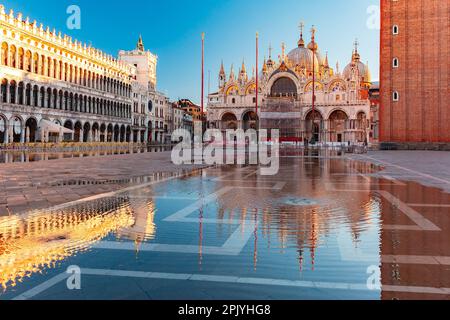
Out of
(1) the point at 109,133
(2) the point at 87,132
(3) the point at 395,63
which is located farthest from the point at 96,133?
(3) the point at 395,63

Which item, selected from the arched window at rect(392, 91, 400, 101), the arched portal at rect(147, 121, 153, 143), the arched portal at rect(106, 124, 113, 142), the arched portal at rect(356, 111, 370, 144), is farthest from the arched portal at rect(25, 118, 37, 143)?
the arched portal at rect(356, 111, 370, 144)

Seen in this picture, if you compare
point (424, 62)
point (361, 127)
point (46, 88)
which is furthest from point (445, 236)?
point (361, 127)

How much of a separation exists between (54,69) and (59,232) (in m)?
54.9

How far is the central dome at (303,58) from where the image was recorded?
91194 millimetres

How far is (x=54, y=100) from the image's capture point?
180ft

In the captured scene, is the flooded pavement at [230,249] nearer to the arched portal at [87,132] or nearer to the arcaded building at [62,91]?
the arcaded building at [62,91]

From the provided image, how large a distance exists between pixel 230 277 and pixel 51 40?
57.9m

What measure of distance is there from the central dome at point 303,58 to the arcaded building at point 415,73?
43.8 metres

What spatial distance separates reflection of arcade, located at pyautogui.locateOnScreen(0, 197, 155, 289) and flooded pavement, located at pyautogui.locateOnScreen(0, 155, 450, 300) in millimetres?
16

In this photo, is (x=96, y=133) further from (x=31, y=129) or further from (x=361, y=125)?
(x=361, y=125)

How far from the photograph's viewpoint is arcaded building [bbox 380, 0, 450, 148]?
44.9 metres

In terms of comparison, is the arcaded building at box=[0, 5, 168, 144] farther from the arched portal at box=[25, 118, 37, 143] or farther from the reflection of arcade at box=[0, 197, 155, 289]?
the reflection of arcade at box=[0, 197, 155, 289]

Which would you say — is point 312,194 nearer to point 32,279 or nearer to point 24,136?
point 32,279
